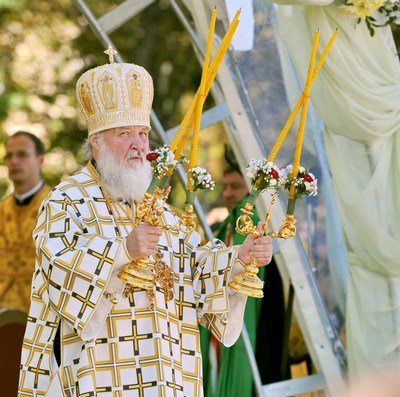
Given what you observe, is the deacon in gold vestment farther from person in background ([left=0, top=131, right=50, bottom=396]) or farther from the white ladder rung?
person in background ([left=0, top=131, right=50, bottom=396])

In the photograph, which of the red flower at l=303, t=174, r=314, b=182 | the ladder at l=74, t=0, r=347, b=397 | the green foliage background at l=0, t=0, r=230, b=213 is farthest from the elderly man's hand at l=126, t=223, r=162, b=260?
the green foliage background at l=0, t=0, r=230, b=213

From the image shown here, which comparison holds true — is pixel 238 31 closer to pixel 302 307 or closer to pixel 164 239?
pixel 302 307

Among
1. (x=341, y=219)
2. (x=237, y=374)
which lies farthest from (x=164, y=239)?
(x=237, y=374)

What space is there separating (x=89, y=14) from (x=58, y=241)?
269 cm

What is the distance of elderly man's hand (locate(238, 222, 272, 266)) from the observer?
521 cm

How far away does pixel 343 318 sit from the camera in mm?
7781

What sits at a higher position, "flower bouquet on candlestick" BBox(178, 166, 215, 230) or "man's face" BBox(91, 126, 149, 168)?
"man's face" BBox(91, 126, 149, 168)

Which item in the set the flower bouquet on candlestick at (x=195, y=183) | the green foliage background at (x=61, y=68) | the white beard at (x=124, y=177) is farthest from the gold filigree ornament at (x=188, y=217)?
the green foliage background at (x=61, y=68)

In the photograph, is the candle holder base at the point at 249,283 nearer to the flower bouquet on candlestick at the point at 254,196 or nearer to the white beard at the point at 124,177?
the flower bouquet on candlestick at the point at 254,196

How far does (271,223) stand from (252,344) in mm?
1004

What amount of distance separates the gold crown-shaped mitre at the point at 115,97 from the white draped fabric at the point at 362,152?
1.86 meters

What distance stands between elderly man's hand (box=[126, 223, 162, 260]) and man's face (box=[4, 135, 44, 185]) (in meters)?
3.69

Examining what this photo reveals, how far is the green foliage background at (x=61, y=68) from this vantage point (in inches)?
533

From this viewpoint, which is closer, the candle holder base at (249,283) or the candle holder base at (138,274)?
the candle holder base at (138,274)
